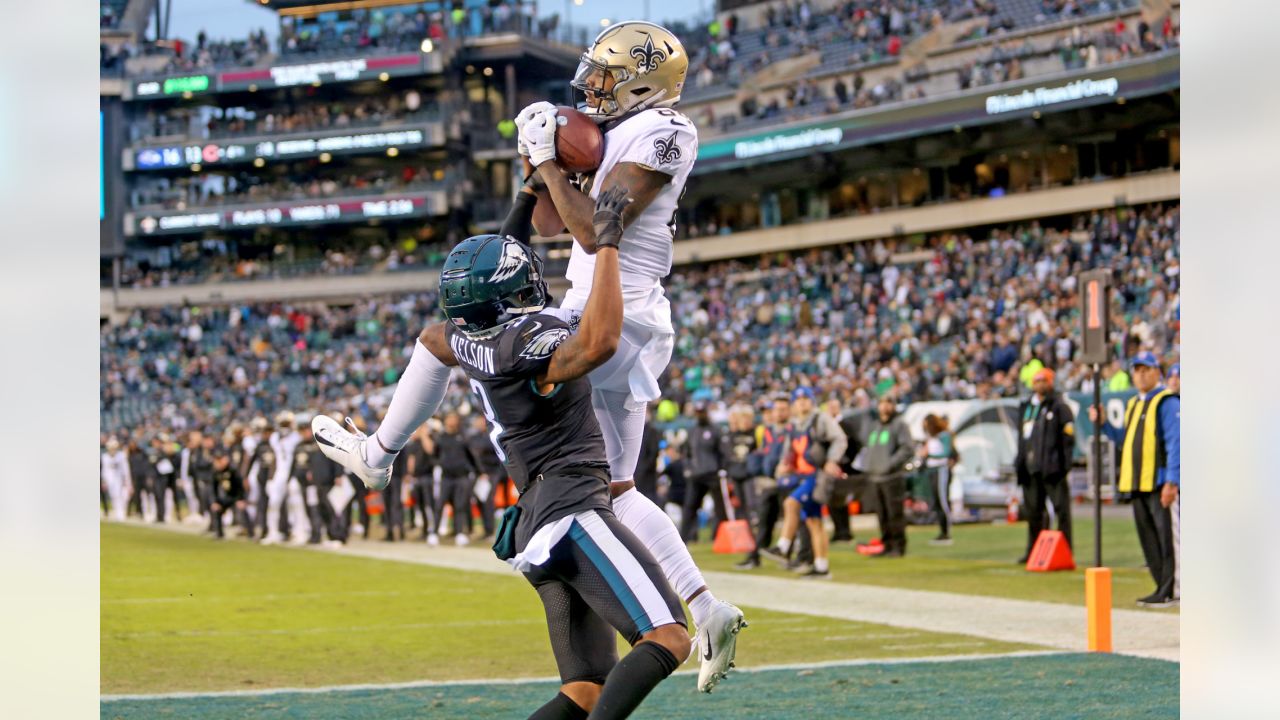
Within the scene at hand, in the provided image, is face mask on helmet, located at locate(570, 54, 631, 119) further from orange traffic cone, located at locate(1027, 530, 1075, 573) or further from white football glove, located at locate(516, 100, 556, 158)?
orange traffic cone, located at locate(1027, 530, 1075, 573)

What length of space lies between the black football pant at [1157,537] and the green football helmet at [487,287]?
785cm

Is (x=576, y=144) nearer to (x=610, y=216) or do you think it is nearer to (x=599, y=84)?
(x=599, y=84)

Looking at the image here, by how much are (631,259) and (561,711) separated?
1.48 metres

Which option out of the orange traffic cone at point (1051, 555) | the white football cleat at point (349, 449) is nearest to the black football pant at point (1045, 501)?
the orange traffic cone at point (1051, 555)

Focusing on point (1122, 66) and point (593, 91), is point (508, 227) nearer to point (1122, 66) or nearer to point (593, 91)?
point (593, 91)

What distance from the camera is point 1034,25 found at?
1491 inches

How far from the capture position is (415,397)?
4.86 meters

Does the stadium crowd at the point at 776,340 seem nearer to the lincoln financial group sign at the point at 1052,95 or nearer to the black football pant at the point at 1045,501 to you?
the black football pant at the point at 1045,501

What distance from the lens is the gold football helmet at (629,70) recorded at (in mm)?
4797

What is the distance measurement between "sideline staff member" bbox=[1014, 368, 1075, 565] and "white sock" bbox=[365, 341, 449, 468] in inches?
384

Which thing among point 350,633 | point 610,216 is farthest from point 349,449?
point 350,633
